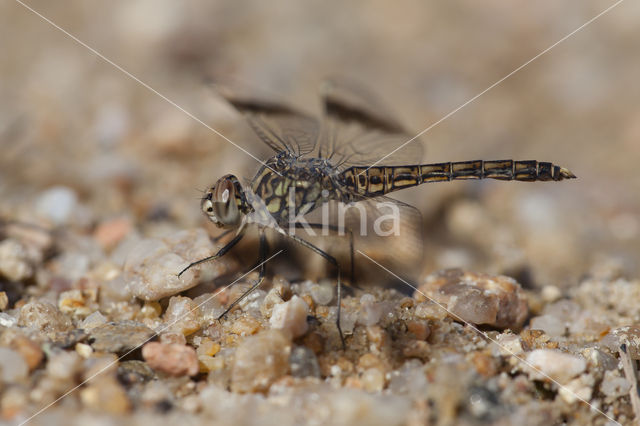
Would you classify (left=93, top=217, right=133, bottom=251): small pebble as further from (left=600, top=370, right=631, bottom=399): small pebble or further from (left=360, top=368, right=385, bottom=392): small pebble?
(left=600, top=370, right=631, bottom=399): small pebble

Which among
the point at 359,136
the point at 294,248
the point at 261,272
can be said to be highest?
the point at 359,136

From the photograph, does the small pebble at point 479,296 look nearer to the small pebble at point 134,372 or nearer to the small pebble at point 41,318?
the small pebble at point 134,372

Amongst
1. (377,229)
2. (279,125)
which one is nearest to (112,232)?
(279,125)

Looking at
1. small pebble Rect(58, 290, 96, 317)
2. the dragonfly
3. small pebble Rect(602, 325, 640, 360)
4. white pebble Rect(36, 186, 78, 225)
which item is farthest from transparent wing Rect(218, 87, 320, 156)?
small pebble Rect(602, 325, 640, 360)

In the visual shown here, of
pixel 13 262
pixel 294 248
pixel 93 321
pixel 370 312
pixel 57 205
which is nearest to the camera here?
pixel 370 312

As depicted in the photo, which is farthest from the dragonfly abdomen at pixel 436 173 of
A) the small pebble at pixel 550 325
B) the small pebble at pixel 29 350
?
the small pebble at pixel 29 350

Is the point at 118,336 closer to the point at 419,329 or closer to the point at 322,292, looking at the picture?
the point at 322,292
